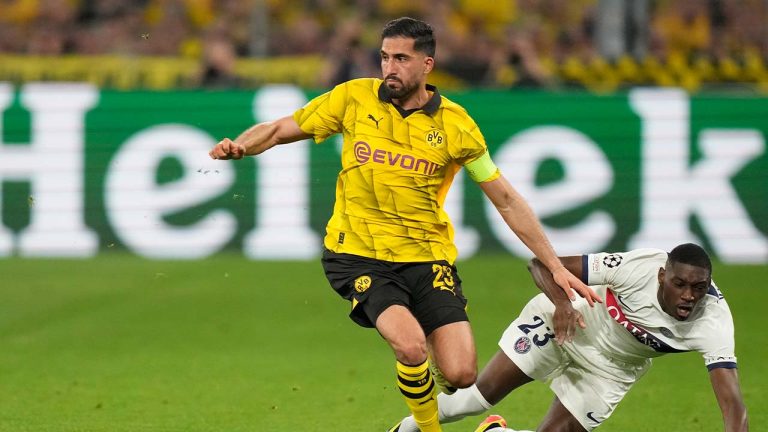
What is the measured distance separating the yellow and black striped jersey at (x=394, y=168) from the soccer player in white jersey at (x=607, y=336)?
2.17ft

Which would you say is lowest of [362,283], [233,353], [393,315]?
[233,353]

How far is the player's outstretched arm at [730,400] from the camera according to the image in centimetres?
571

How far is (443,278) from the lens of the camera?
22.0ft

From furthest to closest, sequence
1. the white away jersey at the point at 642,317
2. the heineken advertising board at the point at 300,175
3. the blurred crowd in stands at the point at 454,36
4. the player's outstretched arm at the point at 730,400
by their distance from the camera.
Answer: the blurred crowd in stands at the point at 454,36 → the heineken advertising board at the point at 300,175 → the white away jersey at the point at 642,317 → the player's outstretched arm at the point at 730,400

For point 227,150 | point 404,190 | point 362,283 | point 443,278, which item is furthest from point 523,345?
point 227,150

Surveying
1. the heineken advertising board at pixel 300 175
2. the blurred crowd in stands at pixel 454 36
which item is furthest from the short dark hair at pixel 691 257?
the blurred crowd in stands at pixel 454 36

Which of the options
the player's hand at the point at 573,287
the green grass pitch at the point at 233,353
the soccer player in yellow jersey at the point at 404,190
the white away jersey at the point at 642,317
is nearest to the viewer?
the white away jersey at the point at 642,317

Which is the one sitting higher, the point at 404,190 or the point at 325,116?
the point at 325,116

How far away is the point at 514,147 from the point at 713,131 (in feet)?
6.95

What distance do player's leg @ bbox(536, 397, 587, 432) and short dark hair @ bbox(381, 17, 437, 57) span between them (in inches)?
78.0

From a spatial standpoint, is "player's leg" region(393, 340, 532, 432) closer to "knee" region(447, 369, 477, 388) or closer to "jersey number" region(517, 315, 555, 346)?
"jersey number" region(517, 315, 555, 346)

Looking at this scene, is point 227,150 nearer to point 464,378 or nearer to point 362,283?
point 362,283

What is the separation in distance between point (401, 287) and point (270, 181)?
23.8ft

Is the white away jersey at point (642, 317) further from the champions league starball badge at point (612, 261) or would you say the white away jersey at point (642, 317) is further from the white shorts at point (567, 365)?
the white shorts at point (567, 365)
